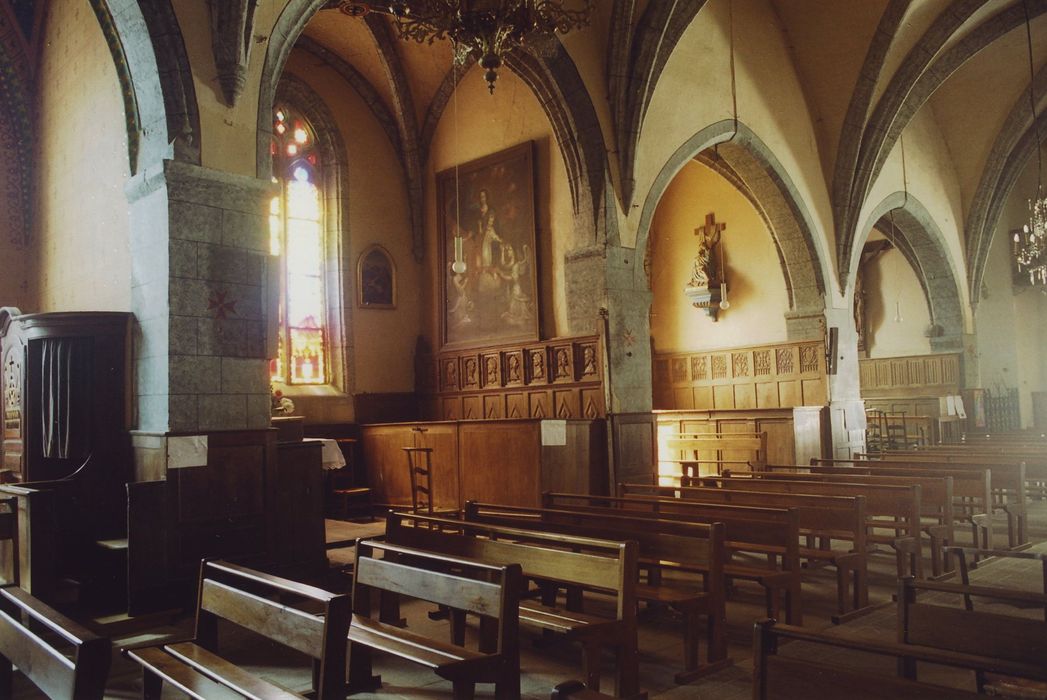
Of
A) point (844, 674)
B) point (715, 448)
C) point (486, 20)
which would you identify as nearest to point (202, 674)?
point (844, 674)

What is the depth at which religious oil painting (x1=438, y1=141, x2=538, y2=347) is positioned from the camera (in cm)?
1134

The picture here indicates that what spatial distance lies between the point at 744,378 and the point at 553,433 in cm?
643

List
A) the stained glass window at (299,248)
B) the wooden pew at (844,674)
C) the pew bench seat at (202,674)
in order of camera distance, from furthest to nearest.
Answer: the stained glass window at (299,248)
the pew bench seat at (202,674)
the wooden pew at (844,674)

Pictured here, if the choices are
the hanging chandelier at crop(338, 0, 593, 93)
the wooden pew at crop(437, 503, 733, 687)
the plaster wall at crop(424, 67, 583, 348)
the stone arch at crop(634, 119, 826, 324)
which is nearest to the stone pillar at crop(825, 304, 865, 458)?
the stone arch at crop(634, 119, 826, 324)

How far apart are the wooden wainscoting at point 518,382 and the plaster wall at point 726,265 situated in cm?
547

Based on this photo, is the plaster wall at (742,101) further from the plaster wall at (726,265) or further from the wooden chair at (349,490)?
the wooden chair at (349,490)

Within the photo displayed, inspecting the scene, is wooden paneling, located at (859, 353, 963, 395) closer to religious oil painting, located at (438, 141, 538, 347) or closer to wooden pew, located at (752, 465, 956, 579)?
religious oil painting, located at (438, 141, 538, 347)

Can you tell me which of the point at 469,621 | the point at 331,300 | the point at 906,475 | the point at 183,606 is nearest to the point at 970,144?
the point at 906,475

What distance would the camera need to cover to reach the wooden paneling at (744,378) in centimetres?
1394

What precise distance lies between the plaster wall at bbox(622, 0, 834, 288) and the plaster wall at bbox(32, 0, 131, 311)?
19.0 feet

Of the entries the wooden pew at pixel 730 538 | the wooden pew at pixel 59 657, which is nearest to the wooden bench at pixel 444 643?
the wooden pew at pixel 59 657

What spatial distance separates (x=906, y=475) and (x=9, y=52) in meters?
11.5

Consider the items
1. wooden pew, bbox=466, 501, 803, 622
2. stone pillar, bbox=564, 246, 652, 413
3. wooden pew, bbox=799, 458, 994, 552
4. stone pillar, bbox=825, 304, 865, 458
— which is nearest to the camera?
wooden pew, bbox=466, 501, 803, 622

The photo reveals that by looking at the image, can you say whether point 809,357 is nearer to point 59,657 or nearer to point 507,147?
point 507,147
